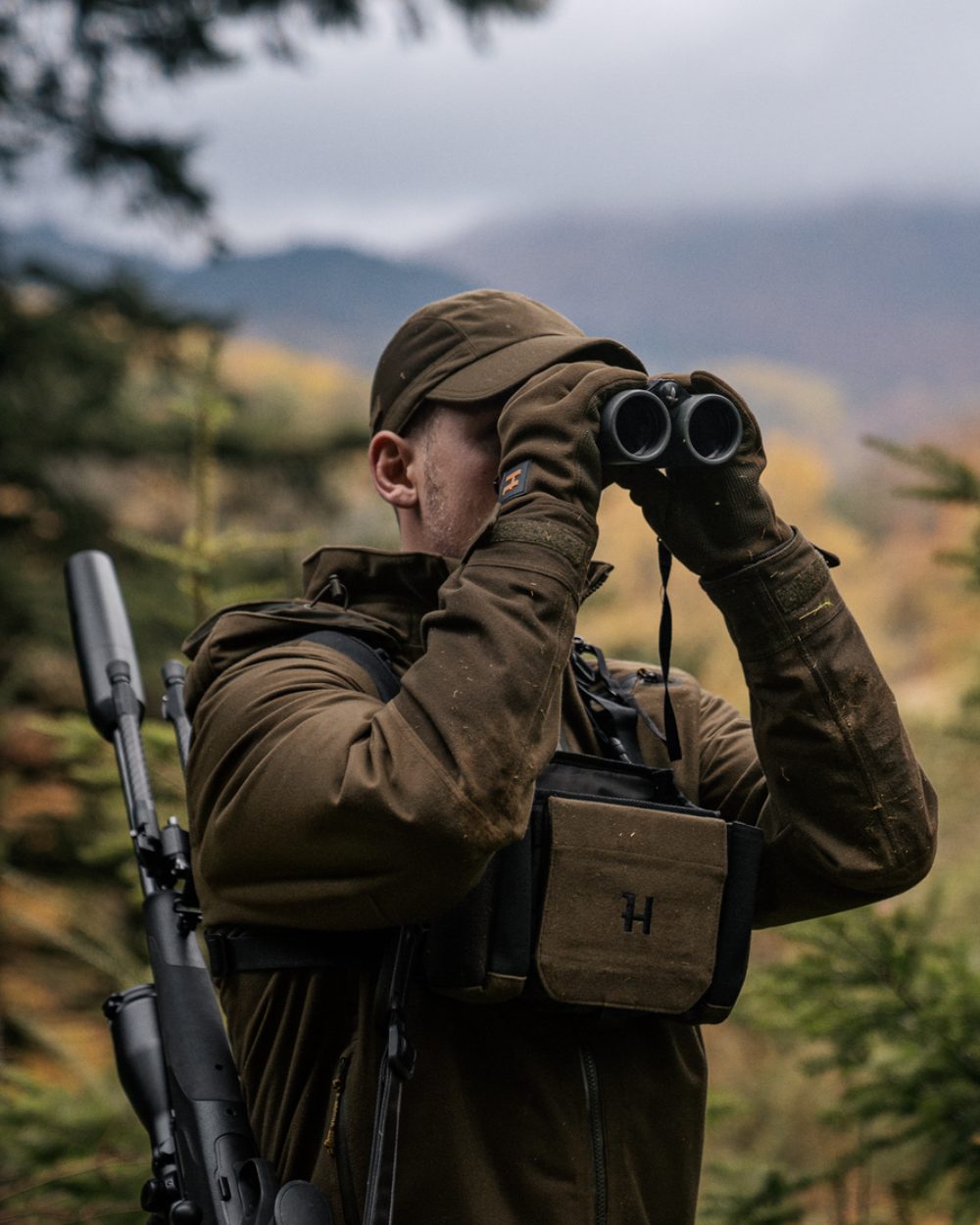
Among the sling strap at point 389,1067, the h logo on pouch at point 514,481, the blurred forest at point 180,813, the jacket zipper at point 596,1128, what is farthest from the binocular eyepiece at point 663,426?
the blurred forest at point 180,813

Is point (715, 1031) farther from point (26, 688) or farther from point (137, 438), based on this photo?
point (137, 438)

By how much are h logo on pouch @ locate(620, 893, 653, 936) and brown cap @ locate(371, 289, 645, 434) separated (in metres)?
0.87

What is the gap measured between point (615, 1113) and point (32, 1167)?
326 cm

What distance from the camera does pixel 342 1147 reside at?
1976mm

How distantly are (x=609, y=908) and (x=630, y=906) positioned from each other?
0.04m

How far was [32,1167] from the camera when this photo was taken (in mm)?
4598

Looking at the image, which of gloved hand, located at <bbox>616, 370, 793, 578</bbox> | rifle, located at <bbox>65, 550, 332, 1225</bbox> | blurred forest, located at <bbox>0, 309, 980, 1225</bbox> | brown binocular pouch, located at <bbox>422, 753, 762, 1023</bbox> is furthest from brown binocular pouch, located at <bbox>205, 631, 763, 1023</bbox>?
blurred forest, located at <bbox>0, 309, 980, 1225</bbox>

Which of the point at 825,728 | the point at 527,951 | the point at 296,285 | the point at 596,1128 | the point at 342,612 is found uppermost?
the point at 296,285

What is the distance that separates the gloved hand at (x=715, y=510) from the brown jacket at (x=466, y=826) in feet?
0.15

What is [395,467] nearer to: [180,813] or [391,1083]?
[391,1083]

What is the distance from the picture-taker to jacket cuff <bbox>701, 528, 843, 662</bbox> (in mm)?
2221

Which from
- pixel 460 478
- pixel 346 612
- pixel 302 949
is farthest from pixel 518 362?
pixel 302 949

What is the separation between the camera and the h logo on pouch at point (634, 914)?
6.77ft

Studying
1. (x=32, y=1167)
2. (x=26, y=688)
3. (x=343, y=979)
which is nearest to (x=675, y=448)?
(x=343, y=979)
